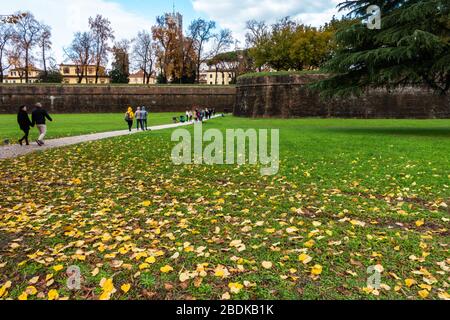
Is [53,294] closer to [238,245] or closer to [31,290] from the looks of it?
[31,290]

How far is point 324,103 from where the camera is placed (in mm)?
31734

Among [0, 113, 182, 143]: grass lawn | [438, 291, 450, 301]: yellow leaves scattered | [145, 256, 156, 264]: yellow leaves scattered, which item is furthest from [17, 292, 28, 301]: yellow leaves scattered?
[0, 113, 182, 143]: grass lawn

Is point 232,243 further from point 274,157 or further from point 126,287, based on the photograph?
point 274,157

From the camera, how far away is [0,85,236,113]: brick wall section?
39875 millimetres

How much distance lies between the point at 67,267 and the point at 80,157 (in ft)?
24.5

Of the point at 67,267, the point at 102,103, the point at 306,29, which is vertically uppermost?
the point at 306,29

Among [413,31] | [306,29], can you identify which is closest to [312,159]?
[413,31]

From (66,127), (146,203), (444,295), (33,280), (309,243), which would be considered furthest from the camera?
(66,127)

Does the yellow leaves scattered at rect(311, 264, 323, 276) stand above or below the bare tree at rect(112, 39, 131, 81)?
below

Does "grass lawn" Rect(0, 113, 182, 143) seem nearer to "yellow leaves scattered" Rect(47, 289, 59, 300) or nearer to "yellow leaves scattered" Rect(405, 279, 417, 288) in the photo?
"yellow leaves scattered" Rect(47, 289, 59, 300)

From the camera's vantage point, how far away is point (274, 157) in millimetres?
10336

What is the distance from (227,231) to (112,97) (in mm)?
41451

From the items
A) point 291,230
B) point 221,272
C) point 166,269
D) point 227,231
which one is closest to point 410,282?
point 291,230

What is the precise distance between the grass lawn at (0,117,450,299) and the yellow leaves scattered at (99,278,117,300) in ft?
0.05
